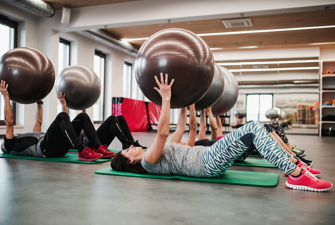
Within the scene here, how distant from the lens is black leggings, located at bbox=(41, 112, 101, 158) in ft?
10.4

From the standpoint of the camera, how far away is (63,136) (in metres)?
3.24

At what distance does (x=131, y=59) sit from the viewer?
491 inches

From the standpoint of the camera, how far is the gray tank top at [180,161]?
2324 millimetres

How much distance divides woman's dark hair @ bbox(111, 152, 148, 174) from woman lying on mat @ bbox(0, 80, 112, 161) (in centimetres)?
73

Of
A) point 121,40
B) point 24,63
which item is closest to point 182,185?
point 24,63

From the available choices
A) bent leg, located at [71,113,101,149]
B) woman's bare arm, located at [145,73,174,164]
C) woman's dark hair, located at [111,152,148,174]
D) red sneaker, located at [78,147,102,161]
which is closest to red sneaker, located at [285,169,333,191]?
woman's bare arm, located at [145,73,174,164]

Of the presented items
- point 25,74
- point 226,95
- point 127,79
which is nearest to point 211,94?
point 226,95

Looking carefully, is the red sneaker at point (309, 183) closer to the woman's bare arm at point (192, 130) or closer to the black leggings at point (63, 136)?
the woman's bare arm at point (192, 130)

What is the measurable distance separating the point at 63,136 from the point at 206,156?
167 centimetres

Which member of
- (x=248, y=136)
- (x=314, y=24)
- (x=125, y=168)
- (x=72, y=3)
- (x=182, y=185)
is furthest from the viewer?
(x=314, y=24)

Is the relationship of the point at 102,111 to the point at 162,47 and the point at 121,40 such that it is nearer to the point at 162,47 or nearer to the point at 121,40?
the point at 121,40

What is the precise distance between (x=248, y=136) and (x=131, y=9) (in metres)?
5.91

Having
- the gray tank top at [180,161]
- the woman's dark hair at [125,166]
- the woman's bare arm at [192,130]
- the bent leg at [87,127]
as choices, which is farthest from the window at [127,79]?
the gray tank top at [180,161]

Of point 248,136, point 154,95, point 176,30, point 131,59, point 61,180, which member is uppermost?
point 131,59
